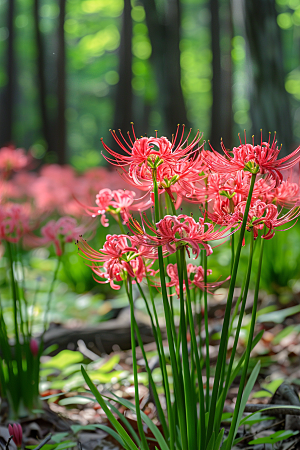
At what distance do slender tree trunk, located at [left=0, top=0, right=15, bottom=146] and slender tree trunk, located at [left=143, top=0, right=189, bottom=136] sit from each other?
4308 mm

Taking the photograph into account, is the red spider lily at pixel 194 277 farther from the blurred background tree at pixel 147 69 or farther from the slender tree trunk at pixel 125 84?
the slender tree trunk at pixel 125 84

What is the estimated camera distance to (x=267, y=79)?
289 cm

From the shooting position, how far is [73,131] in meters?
19.2

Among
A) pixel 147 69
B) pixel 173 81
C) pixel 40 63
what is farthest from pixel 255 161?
pixel 147 69

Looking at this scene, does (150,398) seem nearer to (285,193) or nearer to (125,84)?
(285,193)

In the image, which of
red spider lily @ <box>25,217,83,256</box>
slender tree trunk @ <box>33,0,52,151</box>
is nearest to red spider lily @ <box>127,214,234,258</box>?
red spider lily @ <box>25,217,83,256</box>

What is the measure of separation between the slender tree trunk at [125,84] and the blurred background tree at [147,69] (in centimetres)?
2

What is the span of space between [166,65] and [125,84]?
2587mm

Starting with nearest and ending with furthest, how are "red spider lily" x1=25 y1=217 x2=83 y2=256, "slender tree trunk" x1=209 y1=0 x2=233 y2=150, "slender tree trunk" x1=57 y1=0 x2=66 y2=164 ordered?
"red spider lily" x1=25 y1=217 x2=83 y2=256
"slender tree trunk" x1=209 y1=0 x2=233 y2=150
"slender tree trunk" x1=57 y1=0 x2=66 y2=164

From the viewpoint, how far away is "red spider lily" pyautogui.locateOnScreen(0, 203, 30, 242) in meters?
1.35

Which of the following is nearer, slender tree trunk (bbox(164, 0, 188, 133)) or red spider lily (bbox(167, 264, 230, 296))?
red spider lily (bbox(167, 264, 230, 296))

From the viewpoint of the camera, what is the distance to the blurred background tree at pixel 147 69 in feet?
9.55

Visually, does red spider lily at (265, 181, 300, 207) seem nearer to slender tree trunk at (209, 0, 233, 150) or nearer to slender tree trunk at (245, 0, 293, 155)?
slender tree trunk at (245, 0, 293, 155)

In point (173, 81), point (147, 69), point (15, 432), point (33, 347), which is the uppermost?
point (147, 69)
